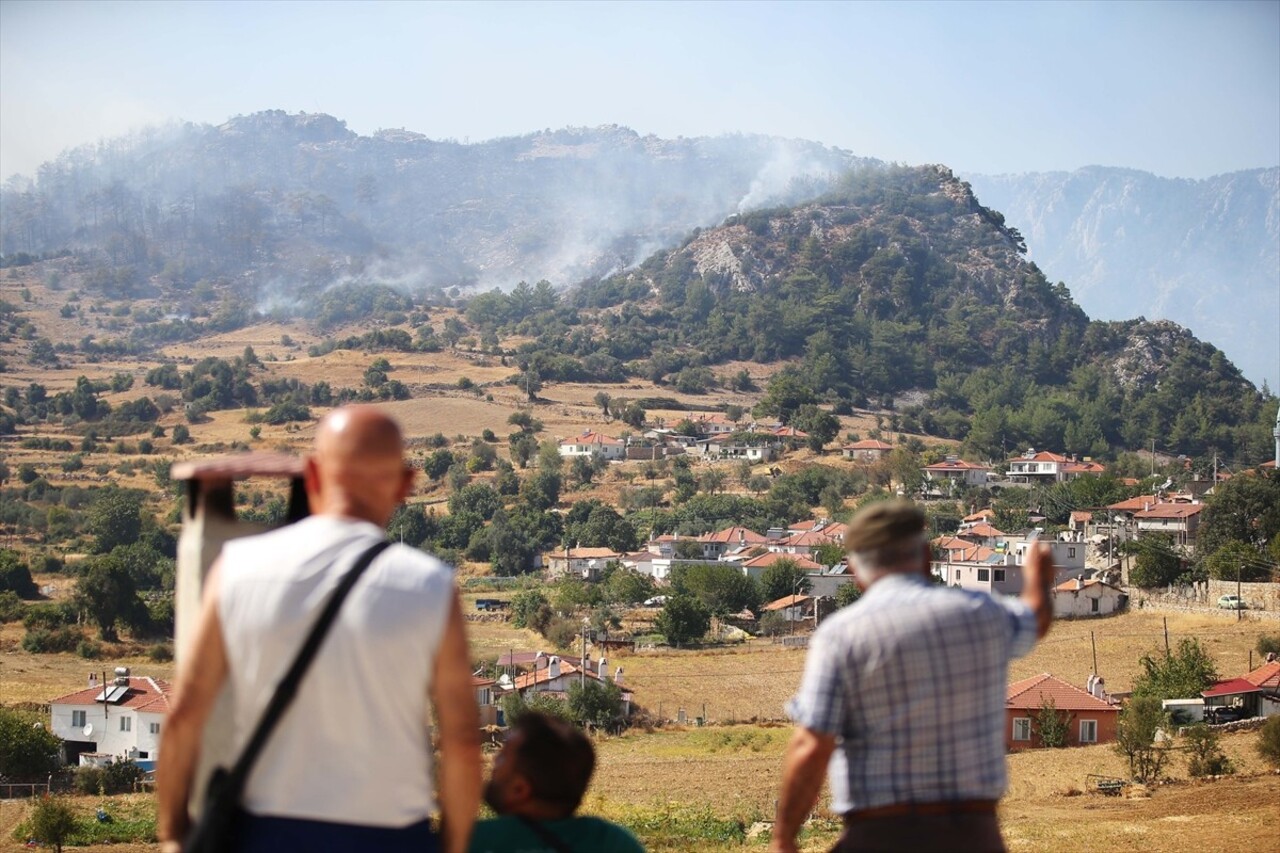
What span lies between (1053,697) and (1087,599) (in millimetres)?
15828

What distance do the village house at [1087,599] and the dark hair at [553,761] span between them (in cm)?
3721

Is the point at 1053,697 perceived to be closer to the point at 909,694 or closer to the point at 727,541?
the point at 909,694

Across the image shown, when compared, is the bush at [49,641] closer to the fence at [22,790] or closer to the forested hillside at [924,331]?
the fence at [22,790]

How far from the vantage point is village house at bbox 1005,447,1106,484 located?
247 feet

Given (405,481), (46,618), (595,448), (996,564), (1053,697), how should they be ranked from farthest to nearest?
(595,448) < (996,564) < (46,618) < (1053,697) < (405,481)

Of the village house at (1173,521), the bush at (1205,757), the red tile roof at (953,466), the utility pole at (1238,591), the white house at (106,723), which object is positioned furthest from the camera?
the red tile roof at (953,466)

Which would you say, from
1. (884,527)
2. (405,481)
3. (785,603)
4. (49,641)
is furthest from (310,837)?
(785,603)

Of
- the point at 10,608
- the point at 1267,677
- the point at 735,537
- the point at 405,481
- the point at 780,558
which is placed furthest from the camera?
the point at 735,537

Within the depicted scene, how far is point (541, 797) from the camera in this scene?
302cm

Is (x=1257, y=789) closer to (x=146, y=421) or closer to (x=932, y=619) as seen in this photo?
(x=932, y=619)

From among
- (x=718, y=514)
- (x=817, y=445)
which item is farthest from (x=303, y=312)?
(x=718, y=514)

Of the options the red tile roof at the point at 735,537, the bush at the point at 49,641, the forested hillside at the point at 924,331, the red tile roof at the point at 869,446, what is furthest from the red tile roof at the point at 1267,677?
the forested hillside at the point at 924,331

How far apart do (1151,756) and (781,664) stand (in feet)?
53.3

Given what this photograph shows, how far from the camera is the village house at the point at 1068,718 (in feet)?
78.1
